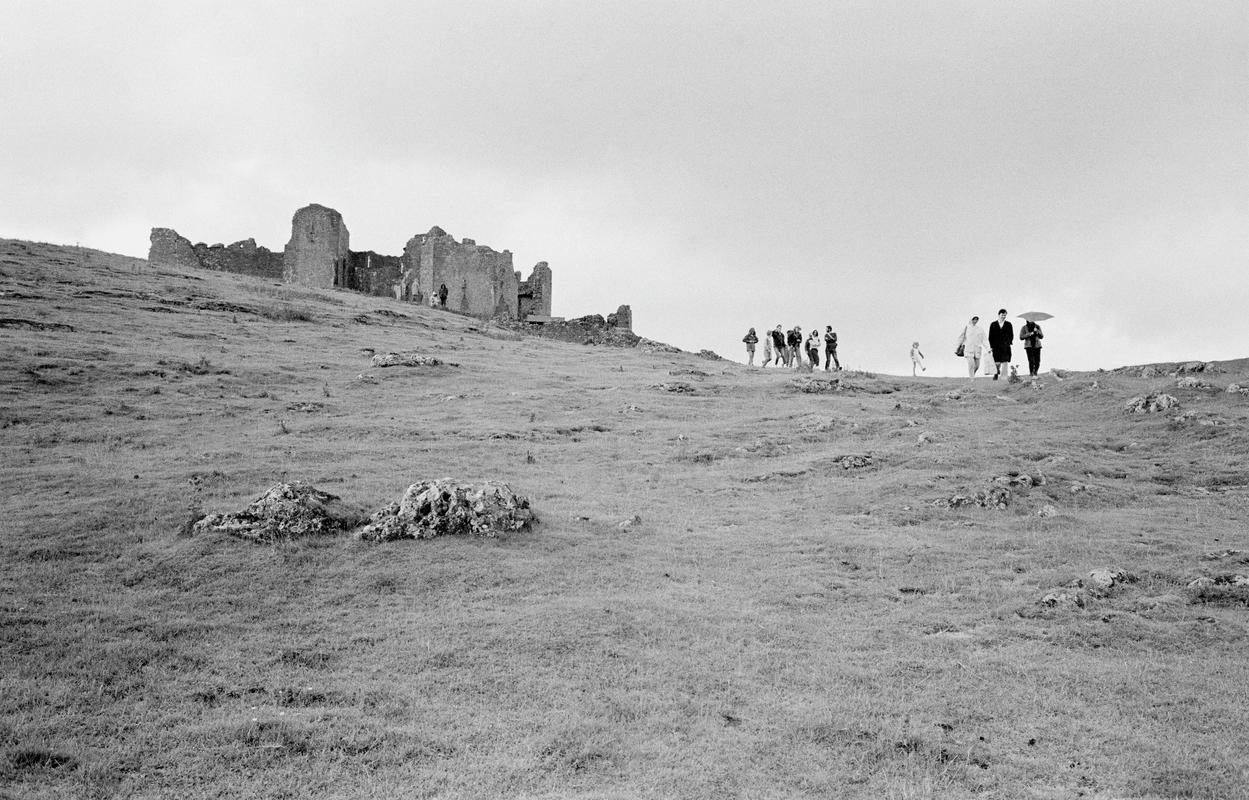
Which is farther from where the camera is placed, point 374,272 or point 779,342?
point 374,272

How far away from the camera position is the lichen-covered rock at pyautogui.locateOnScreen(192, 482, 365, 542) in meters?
14.8

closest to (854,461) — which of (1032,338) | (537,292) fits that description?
(1032,338)

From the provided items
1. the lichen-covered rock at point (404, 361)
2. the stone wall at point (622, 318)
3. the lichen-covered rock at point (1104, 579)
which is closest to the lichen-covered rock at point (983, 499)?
the lichen-covered rock at point (1104, 579)

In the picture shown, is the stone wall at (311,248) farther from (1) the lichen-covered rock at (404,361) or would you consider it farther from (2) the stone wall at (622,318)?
(1) the lichen-covered rock at (404,361)

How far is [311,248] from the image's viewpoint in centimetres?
6888

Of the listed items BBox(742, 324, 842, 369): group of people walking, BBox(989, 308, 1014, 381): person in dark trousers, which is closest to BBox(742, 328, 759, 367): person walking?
BBox(742, 324, 842, 369): group of people walking

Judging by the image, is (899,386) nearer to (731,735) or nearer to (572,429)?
(572,429)

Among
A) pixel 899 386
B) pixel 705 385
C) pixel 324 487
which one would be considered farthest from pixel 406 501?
pixel 899 386

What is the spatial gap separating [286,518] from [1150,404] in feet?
80.2

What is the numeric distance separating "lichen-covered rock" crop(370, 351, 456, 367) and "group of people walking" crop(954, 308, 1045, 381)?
22.0 meters

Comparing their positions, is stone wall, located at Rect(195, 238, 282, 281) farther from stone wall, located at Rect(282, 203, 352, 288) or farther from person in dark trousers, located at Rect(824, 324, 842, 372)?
person in dark trousers, located at Rect(824, 324, 842, 372)

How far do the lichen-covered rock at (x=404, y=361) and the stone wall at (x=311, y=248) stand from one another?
35.0 meters

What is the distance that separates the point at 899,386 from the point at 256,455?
25.5 meters

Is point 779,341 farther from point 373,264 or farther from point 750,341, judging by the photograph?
point 373,264
